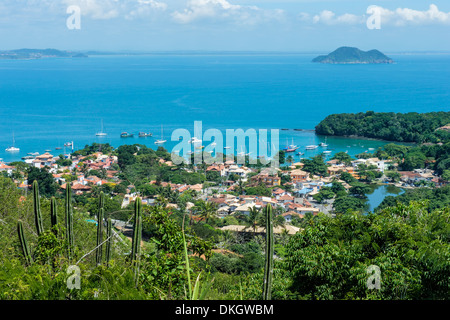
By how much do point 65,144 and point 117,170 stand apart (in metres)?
7.52

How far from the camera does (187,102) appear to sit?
166 ft

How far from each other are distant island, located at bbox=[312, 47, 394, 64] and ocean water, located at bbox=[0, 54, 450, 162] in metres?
24.7

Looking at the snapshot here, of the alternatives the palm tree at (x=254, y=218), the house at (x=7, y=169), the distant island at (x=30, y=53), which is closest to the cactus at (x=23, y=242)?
the palm tree at (x=254, y=218)

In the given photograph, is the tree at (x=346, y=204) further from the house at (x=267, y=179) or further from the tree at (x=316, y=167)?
the tree at (x=316, y=167)

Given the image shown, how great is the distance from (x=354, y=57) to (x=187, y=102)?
221 ft

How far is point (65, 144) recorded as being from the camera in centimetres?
3175

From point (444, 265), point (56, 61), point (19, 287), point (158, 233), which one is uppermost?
point (56, 61)

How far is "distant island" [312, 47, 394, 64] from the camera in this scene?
107m

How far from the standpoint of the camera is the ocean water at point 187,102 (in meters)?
→ 36.4

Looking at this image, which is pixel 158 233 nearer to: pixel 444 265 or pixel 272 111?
pixel 444 265

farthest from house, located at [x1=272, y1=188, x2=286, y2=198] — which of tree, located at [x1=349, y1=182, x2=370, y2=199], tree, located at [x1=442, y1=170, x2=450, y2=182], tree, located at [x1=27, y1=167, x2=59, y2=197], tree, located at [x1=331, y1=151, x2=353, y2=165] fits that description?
tree, located at [x1=27, y1=167, x2=59, y2=197]

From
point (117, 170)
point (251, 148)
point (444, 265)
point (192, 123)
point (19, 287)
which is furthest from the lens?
point (192, 123)
